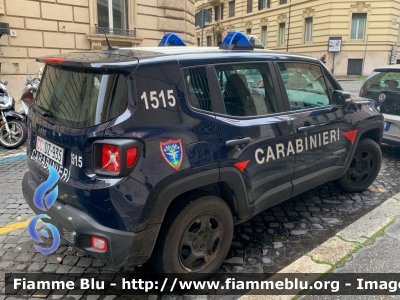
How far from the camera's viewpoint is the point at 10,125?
22.2 ft

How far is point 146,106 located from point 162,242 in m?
0.96

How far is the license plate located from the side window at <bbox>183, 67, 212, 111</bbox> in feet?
3.25

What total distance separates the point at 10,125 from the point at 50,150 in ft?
16.1

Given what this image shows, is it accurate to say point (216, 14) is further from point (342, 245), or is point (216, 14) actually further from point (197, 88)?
point (197, 88)

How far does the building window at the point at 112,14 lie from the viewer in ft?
36.5

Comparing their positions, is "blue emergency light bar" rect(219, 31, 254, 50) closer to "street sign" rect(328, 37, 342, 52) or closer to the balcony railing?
the balcony railing

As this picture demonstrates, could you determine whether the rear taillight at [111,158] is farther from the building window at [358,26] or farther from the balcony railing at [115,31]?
the building window at [358,26]

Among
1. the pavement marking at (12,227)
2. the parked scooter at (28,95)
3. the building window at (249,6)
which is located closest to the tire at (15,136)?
the parked scooter at (28,95)

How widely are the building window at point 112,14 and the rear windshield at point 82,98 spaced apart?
30.4 feet

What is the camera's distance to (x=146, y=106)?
2295 millimetres

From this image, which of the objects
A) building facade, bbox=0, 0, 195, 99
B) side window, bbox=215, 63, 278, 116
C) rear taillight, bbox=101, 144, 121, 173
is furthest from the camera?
building facade, bbox=0, 0, 195, 99

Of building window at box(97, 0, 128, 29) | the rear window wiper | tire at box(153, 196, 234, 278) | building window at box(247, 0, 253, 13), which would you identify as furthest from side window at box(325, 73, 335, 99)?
building window at box(247, 0, 253, 13)

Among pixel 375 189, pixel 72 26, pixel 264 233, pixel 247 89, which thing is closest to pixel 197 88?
pixel 247 89

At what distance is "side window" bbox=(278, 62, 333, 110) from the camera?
335 centimetres
